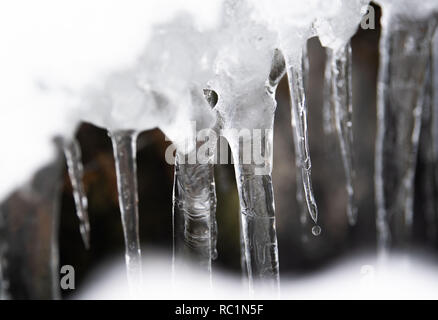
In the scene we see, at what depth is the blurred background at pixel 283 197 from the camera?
2875mm

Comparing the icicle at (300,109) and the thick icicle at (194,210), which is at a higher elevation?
the icicle at (300,109)

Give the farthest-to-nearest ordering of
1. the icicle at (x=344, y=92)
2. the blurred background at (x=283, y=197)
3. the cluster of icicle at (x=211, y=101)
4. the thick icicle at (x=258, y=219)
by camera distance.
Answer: the blurred background at (x=283, y=197) < the icicle at (x=344, y=92) < the thick icicle at (x=258, y=219) < the cluster of icicle at (x=211, y=101)

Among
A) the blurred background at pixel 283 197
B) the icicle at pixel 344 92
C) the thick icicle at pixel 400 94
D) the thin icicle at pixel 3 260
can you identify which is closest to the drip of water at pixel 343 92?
the icicle at pixel 344 92

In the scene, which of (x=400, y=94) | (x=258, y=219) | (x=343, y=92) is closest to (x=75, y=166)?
(x=258, y=219)

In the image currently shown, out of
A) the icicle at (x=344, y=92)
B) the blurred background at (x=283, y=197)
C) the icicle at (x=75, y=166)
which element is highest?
the icicle at (x=344, y=92)

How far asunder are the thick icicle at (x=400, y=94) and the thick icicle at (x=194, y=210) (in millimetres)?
567

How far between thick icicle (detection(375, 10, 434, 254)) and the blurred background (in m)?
1.35

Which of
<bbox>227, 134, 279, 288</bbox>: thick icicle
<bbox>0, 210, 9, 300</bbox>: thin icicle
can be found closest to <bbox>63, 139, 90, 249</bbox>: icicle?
<bbox>0, 210, 9, 300</bbox>: thin icicle

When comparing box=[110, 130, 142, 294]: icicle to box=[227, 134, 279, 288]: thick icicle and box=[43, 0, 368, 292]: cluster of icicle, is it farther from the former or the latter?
box=[227, 134, 279, 288]: thick icicle

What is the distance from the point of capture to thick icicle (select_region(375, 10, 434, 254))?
1.17 metres

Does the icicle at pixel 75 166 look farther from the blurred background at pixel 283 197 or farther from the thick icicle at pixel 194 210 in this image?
the blurred background at pixel 283 197

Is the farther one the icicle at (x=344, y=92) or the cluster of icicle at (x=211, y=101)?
the icicle at (x=344, y=92)

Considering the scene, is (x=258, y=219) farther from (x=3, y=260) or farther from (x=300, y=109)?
(x=3, y=260)
